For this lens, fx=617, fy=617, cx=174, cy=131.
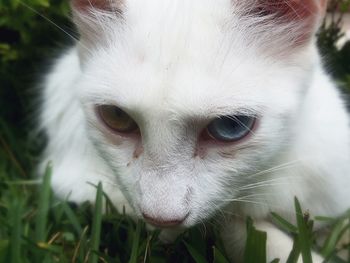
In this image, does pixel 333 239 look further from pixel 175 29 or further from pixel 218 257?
pixel 175 29

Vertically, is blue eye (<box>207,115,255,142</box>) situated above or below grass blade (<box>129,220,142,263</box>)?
above

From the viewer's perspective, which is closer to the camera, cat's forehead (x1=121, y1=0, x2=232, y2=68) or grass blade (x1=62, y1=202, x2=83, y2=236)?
cat's forehead (x1=121, y1=0, x2=232, y2=68)

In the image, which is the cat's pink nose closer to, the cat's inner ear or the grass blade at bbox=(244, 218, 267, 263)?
the grass blade at bbox=(244, 218, 267, 263)

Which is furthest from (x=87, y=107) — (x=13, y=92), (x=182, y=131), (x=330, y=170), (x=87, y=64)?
(x=13, y=92)

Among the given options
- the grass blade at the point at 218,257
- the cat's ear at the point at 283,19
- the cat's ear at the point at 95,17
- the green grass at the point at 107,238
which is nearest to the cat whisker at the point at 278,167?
the green grass at the point at 107,238

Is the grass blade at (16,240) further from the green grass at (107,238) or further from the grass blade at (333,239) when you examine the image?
the grass blade at (333,239)

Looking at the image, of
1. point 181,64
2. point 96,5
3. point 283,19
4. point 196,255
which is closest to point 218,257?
point 196,255

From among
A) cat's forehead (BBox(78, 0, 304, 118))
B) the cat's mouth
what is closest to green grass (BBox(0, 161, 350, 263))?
the cat's mouth
